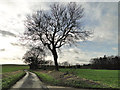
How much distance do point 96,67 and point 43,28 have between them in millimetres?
45857

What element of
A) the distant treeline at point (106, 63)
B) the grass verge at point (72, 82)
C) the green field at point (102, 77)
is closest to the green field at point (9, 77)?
the grass verge at point (72, 82)

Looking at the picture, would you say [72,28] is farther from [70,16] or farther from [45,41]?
[45,41]

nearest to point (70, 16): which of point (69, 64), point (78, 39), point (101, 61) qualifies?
point (78, 39)

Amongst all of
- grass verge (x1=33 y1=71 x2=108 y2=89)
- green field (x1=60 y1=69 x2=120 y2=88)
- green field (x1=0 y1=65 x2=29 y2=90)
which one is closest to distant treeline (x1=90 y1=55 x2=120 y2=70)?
green field (x1=60 y1=69 x2=120 y2=88)

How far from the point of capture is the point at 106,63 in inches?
2864

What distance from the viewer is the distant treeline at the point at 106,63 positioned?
56472mm

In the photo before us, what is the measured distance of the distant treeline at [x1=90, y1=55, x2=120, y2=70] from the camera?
185 feet

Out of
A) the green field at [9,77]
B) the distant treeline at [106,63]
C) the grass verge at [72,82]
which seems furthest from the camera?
the distant treeline at [106,63]

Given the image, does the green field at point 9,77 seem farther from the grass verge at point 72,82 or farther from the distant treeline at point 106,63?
the distant treeline at point 106,63

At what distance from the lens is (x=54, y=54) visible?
25.6 metres

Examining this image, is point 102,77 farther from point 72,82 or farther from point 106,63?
point 106,63

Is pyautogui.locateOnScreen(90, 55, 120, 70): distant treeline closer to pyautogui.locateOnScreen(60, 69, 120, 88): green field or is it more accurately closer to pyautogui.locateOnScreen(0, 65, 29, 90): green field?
pyautogui.locateOnScreen(60, 69, 120, 88): green field

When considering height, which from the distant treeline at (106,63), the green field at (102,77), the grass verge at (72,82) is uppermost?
the grass verge at (72,82)

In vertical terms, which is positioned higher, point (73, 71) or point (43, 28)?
point (43, 28)
